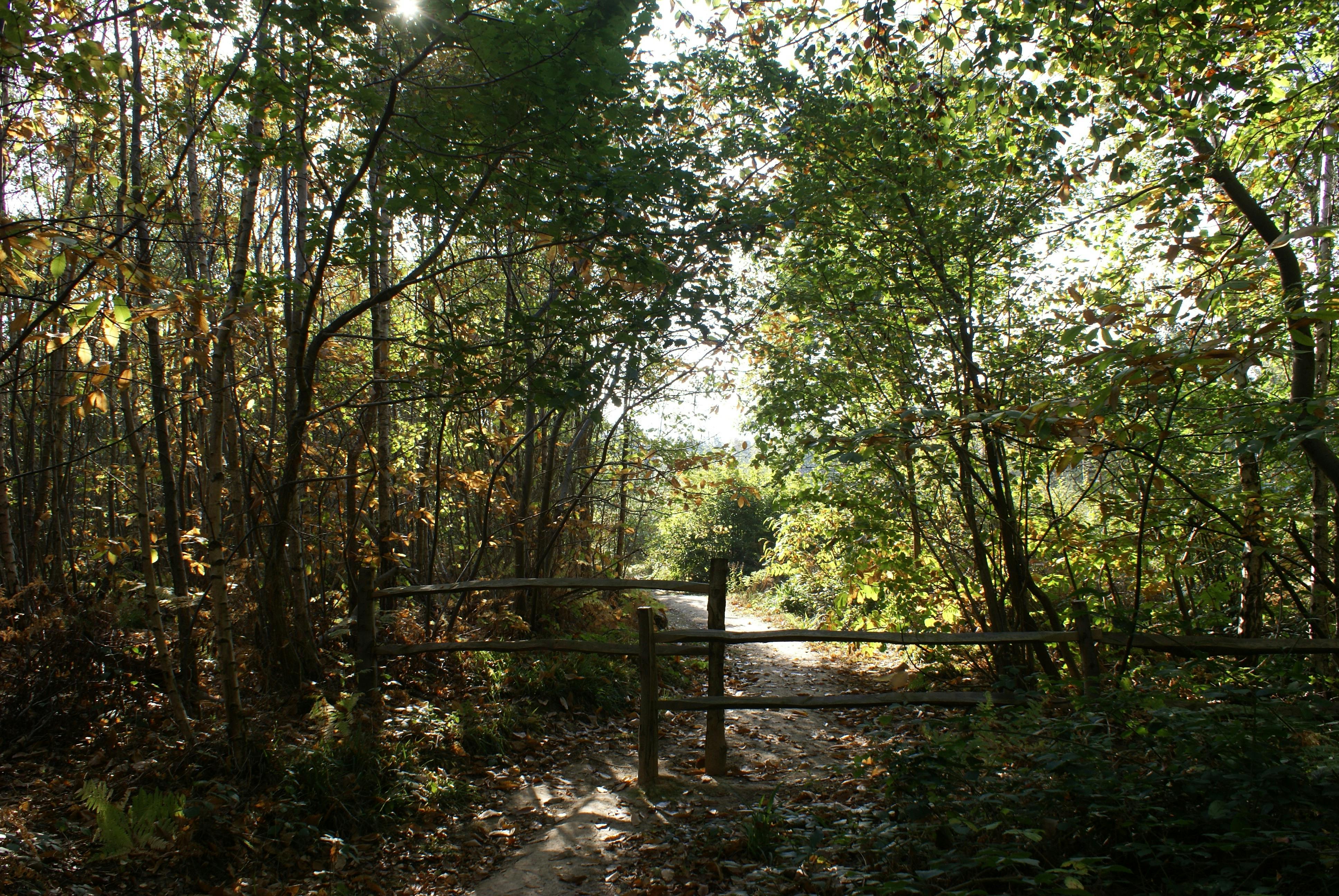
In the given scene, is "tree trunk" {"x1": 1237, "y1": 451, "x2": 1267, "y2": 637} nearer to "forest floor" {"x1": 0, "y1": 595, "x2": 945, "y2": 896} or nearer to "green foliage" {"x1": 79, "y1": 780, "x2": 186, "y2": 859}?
"forest floor" {"x1": 0, "y1": 595, "x2": 945, "y2": 896}

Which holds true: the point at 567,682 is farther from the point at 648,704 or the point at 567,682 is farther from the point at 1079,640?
the point at 1079,640

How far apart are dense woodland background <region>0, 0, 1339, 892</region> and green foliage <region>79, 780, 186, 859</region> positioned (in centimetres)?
56

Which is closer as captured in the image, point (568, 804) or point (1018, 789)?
point (1018, 789)

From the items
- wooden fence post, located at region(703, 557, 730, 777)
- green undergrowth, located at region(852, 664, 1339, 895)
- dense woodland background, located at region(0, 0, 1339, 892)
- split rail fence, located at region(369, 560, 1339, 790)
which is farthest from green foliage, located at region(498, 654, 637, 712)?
green undergrowth, located at region(852, 664, 1339, 895)

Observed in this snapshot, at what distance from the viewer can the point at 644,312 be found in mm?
5379

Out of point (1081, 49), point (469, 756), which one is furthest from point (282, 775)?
point (1081, 49)

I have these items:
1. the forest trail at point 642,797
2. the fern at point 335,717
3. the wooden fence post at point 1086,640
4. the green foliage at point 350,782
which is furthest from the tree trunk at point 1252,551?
the fern at point 335,717

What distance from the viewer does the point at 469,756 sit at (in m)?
5.55

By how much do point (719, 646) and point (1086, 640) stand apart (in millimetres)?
2409

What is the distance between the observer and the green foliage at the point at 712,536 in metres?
21.6

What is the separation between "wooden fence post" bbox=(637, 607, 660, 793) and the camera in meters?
5.23

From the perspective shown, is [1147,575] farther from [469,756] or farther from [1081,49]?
[469,756]

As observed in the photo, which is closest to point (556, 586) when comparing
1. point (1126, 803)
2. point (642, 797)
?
point (642, 797)

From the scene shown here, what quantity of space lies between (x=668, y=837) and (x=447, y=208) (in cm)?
405
